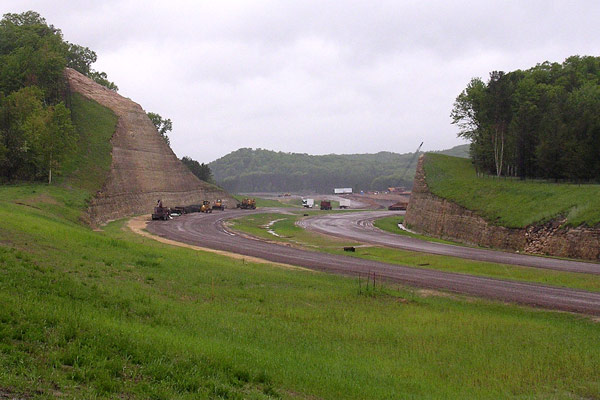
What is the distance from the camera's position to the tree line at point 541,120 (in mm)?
51375

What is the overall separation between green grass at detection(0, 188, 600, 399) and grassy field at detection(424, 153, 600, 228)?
932 inches

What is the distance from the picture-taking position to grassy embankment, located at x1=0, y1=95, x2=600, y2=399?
26.4 ft

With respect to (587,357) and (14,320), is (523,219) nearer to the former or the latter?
(587,357)

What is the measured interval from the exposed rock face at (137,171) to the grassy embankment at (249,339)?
46969mm

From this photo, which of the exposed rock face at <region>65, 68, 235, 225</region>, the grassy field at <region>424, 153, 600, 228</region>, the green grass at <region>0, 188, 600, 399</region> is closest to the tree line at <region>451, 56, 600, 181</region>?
the grassy field at <region>424, 153, 600, 228</region>

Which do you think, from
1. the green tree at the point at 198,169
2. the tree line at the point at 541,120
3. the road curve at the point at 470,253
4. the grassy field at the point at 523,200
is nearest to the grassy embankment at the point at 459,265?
the road curve at the point at 470,253

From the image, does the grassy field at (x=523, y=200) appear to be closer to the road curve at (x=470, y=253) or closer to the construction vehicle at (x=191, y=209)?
the road curve at (x=470, y=253)

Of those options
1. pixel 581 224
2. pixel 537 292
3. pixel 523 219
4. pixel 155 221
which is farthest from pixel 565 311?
pixel 155 221

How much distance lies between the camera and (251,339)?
1185 centimetres

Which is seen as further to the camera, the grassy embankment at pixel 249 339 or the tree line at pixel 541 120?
the tree line at pixel 541 120

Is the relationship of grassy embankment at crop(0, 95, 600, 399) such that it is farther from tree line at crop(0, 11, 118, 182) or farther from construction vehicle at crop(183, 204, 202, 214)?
construction vehicle at crop(183, 204, 202, 214)

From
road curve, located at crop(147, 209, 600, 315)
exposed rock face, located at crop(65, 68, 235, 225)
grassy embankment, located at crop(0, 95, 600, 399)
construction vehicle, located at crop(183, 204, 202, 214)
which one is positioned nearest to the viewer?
grassy embankment, located at crop(0, 95, 600, 399)

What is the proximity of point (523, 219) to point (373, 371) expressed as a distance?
1451 inches

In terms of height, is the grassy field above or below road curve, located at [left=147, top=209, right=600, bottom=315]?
above
